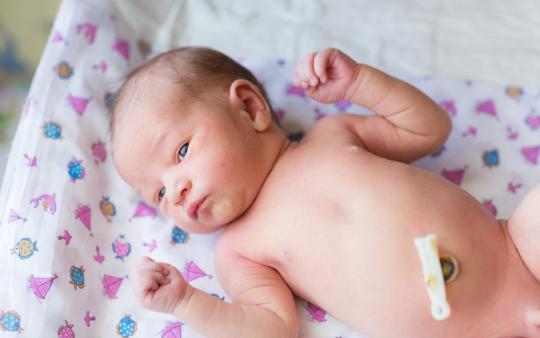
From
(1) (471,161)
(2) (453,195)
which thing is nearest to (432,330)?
(2) (453,195)

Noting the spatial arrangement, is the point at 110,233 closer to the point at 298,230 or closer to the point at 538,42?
the point at 298,230

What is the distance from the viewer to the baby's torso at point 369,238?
1136mm

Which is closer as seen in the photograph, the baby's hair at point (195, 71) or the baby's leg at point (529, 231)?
the baby's leg at point (529, 231)

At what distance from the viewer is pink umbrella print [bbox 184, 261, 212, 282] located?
137 cm

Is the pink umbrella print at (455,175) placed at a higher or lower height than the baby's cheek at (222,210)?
higher

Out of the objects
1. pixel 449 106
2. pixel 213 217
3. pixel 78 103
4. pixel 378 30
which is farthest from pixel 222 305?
pixel 378 30

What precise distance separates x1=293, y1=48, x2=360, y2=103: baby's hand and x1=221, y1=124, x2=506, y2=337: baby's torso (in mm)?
126

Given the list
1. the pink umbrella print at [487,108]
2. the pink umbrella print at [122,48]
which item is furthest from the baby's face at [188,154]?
the pink umbrella print at [487,108]

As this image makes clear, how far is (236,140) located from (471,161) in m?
0.60

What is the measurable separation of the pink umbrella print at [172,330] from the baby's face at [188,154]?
0.20 meters

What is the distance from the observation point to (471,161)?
1507mm

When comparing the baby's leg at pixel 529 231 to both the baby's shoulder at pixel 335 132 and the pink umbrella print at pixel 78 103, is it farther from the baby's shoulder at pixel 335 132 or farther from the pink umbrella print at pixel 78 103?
the pink umbrella print at pixel 78 103

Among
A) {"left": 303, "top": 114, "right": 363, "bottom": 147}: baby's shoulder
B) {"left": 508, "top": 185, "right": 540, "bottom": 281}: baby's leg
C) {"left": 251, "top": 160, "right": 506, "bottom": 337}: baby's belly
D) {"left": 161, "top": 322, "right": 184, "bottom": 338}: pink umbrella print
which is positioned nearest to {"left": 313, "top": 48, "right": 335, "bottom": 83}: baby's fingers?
{"left": 303, "top": 114, "right": 363, "bottom": 147}: baby's shoulder

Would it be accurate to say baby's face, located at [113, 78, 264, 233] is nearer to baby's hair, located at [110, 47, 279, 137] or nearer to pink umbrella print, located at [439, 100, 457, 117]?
baby's hair, located at [110, 47, 279, 137]
